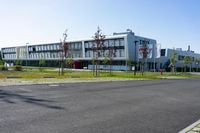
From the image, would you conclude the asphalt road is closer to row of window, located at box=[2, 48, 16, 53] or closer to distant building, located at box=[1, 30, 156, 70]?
distant building, located at box=[1, 30, 156, 70]

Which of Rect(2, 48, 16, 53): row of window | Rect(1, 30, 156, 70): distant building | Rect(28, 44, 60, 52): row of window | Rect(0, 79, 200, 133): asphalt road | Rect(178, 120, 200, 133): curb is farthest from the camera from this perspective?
Rect(2, 48, 16, 53): row of window

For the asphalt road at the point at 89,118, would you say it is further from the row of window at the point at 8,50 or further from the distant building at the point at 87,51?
the row of window at the point at 8,50

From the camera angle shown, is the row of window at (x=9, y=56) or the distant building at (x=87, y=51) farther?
the row of window at (x=9, y=56)

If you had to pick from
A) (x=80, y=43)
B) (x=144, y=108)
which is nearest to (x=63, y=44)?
(x=144, y=108)

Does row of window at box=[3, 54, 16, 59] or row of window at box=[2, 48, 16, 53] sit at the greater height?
row of window at box=[2, 48, 16, 53]

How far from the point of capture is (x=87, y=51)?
94.2m

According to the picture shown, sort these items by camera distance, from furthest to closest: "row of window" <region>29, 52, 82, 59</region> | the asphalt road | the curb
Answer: "row of window" <region>29, 52, 82, 59</region> → the curb → the asphalt road

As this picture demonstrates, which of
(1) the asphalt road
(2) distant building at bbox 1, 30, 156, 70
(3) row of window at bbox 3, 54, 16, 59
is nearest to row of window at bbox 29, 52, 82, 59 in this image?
(2) distant building at bbox 1, 30, 156, 70

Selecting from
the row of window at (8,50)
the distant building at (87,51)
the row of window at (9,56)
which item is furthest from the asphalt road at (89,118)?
the row of window at (8,50)

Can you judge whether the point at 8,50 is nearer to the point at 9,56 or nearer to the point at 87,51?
the point at 9,56

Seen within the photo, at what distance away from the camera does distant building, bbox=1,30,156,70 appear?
83125 mm

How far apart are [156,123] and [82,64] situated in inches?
3545

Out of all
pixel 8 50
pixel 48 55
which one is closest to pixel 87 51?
pixel 48 55

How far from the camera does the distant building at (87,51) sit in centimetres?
8312
